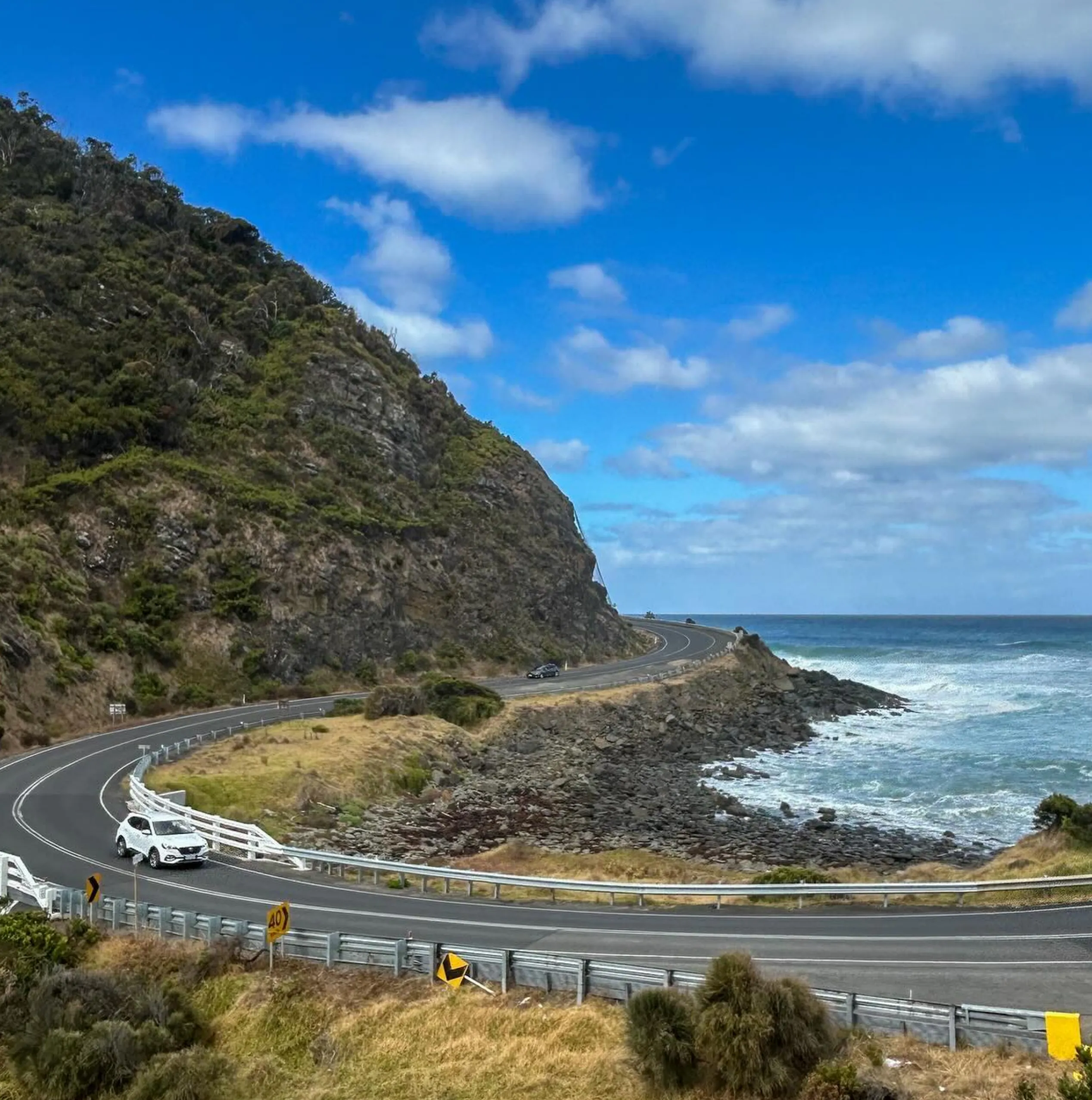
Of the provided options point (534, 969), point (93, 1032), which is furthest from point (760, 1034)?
point (93, 1032)

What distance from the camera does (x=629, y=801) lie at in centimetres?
4319

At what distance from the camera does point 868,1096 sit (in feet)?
35.7

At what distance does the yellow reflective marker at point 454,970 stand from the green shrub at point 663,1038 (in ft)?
10.8

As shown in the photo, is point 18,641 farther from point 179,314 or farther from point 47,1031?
point 179,314

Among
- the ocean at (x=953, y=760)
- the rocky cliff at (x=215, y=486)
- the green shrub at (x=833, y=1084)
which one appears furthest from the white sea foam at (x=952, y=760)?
the green shrub at (x=833, y=1084)

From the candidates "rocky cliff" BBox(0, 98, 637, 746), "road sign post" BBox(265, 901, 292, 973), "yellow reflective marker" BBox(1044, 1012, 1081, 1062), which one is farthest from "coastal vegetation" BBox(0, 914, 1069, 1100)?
"rocky cliff" BBox(0, 98, 637, 746)

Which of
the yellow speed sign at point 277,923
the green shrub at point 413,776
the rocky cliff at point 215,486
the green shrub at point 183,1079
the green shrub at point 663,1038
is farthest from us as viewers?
the rocky cliff at point 215,486

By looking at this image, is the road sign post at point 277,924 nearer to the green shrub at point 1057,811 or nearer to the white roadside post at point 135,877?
the white roadside post at point 135,877

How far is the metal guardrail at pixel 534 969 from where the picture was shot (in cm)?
1202

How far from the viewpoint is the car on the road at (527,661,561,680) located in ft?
239

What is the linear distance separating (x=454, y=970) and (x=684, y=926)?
18.2 feet

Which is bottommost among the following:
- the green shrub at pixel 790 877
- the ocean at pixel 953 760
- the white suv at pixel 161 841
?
the ocean at pixel 953 760

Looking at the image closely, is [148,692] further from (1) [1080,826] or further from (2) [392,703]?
(1) [1080,826]

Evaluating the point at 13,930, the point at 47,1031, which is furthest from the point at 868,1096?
the point at 13,930
